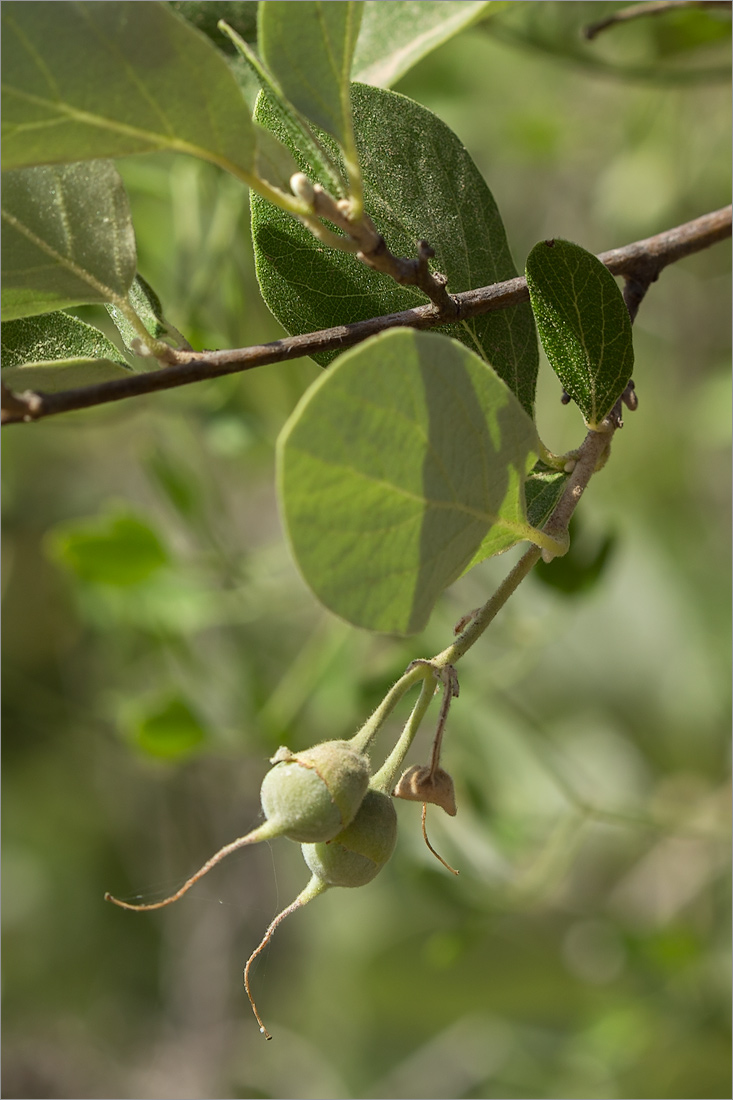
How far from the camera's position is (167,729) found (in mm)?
970

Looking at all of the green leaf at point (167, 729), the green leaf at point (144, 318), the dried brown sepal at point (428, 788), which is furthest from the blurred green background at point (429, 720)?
the green leaf at point (144, 318)

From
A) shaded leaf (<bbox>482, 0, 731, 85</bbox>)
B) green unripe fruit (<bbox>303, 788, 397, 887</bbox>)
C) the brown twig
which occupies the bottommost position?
green unripe fruit (<bbox>303, 788, 397, 887</bbox>)

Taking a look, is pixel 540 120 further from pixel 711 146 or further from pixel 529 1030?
pixel 529 1030

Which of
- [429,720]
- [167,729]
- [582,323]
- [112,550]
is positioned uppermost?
[582,323]

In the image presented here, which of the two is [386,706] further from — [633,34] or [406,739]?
[633,34]

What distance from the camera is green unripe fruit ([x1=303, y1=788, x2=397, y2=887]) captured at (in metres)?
0.33

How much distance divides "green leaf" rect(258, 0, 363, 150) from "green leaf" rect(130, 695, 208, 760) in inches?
28.8

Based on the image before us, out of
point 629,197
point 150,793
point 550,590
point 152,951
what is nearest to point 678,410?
point 629,197

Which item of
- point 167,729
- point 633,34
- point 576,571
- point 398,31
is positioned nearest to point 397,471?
point 398,31

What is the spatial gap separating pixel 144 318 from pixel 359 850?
23 centimetres

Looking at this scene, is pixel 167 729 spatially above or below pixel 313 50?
below

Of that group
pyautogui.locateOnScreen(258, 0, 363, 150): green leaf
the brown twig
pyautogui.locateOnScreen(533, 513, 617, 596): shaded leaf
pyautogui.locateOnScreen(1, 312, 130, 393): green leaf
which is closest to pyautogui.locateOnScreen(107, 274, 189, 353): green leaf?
pyautogui.locateOnScreen(1, 312, 130, 393): green leaf

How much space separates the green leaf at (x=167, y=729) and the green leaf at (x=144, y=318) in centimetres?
60

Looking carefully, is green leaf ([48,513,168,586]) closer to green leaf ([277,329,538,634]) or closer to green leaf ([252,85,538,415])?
green leaf ([252,85,538,415])
